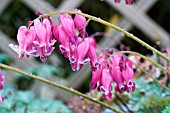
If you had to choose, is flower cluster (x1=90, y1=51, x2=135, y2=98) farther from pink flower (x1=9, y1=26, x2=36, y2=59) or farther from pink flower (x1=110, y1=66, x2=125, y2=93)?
pink flower (x1=9, y1=26, x2=36, y2=59)

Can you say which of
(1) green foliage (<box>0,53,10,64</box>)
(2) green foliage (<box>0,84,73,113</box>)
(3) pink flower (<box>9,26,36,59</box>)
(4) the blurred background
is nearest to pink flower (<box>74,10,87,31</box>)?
(3) pink flower (<box>9,26,36,59</box>)

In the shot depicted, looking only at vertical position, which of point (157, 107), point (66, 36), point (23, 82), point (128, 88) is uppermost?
point (66, 36)

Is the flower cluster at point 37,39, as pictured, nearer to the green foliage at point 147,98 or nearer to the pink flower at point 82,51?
the pink flower at point 82,51

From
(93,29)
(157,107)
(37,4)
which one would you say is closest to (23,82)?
(37,4)

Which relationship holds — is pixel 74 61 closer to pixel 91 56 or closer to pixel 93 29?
pixel 91 56

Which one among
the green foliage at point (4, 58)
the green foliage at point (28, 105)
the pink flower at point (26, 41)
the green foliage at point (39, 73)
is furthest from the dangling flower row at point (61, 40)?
the green foliage at point (4, 58)

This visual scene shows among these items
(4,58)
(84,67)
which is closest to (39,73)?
(4,58)
